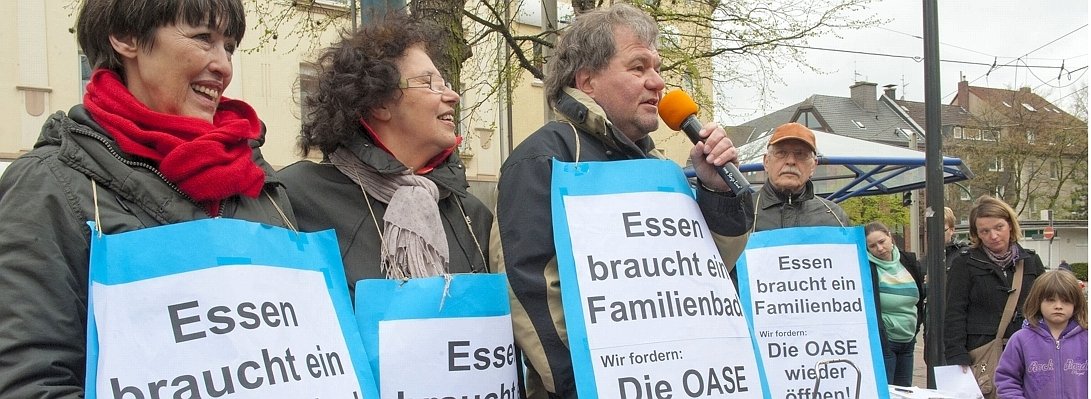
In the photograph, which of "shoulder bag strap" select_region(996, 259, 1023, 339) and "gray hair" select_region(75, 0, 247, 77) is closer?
"gray hair" select_region(75, 0, 247, 77)

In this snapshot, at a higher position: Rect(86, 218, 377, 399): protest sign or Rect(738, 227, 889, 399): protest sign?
Rect(86, 218, 377, 399): protest sign

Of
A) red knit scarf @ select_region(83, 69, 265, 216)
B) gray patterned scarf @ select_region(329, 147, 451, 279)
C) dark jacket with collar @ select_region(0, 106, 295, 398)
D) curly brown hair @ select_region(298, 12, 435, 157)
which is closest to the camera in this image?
dark jacket with collar @ select_region(0, 106, 295, 398)

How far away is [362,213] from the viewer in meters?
2.68

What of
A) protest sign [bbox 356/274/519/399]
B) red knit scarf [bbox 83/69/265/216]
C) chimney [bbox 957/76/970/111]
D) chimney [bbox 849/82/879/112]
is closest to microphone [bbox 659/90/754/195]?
protest sign [bbox 356/274/519/399]

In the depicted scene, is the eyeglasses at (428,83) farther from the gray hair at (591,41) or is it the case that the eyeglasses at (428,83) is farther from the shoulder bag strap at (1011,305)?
the shoulder bag strap at (1011,305)

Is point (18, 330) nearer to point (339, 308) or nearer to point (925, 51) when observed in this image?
point (339, 308)

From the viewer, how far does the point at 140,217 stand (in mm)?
1952

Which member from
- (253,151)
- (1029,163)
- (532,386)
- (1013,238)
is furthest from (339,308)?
(1029,163)

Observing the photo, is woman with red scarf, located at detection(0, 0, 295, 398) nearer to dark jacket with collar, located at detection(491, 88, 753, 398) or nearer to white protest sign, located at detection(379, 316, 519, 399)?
white protest sign, located at detection(379, 316, 519, 399)

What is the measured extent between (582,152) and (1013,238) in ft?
15.4

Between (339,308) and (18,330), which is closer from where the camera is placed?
(18,330)

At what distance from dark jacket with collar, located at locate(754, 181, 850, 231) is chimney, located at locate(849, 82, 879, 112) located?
227ft

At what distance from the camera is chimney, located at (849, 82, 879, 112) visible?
7025cm

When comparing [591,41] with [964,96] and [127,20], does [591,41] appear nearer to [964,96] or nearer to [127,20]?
[127,20]
